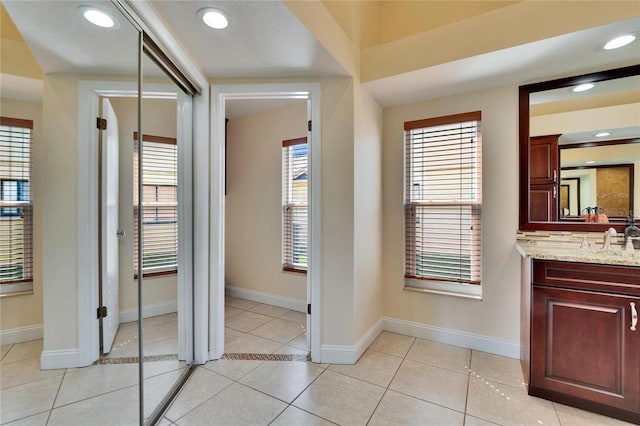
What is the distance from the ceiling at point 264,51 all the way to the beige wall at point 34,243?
0.77 feet

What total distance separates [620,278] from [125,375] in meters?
2.76

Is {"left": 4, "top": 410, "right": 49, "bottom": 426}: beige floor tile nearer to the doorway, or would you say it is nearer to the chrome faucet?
the doorway

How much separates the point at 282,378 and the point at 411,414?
0.88 meters

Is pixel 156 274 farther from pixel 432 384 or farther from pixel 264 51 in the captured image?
pixel 432 384

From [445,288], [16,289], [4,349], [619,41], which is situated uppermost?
[619,41]

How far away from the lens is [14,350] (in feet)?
3.11

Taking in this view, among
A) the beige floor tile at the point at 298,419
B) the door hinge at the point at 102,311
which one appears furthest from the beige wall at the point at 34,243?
the beige floor tile at the point at 298,419

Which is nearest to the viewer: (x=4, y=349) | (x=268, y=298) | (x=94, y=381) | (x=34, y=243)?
(x=4, y=349)

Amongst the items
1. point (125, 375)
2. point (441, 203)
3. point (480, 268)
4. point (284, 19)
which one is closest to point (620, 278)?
point (480, 268)

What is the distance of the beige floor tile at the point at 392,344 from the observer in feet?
7.89

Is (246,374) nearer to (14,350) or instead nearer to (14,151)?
(14,350)

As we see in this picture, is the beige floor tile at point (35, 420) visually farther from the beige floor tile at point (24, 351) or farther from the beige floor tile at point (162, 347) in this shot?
the beige floor tile at point (162, 347)

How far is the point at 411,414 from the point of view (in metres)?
1.65

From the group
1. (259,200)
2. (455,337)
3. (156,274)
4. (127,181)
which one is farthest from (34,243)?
(455,337)
